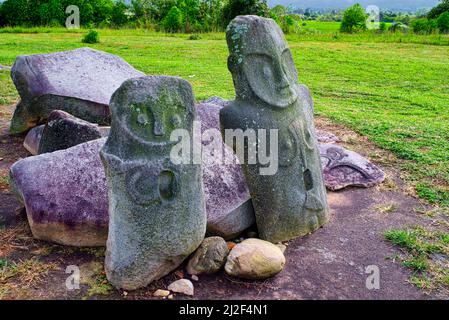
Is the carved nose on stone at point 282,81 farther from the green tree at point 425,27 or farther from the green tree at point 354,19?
the green tree at point 354,19

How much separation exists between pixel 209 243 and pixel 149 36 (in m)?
18.6

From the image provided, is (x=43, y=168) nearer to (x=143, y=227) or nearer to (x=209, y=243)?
(x=143, y=227)

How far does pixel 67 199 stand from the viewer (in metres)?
3.88

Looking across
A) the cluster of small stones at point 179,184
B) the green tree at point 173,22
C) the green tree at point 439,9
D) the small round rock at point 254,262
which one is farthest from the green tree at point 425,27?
the small round rock at point 254,262

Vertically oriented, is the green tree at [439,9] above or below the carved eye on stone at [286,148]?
above

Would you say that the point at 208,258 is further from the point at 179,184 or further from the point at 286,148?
the point at 286,148

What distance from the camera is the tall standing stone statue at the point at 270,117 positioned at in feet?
12.7

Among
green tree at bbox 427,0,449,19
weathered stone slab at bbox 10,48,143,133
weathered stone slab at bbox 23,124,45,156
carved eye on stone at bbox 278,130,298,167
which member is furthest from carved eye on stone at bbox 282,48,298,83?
green tree at bbox 427,0,449,19

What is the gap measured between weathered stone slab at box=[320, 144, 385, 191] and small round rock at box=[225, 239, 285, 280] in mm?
1789

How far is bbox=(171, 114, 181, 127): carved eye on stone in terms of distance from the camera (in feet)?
11.3

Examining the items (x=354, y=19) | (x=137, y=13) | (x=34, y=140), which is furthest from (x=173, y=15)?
(x=34, y=140)

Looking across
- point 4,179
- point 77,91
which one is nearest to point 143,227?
point 4,179

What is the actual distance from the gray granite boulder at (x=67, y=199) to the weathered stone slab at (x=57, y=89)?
2.44m

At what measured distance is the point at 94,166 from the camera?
4074mm
